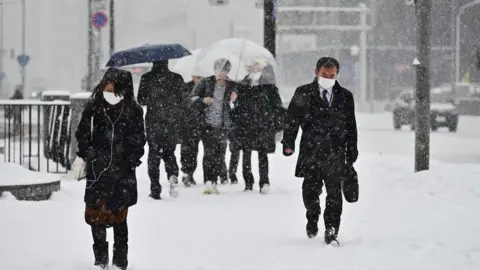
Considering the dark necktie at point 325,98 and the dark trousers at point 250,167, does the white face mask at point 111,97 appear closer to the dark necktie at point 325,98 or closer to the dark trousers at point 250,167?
the dark necktie at point 325,98

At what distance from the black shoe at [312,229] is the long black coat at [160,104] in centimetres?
326

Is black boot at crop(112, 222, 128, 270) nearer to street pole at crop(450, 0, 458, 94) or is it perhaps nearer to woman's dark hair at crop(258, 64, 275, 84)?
woman's dark hair at crop(258, 64, 275, 84)

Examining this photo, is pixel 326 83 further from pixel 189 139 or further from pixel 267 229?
pixel 189 139

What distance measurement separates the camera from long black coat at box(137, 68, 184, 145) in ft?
35.5

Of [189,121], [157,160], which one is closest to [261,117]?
[189,121]

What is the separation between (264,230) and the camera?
877 cm

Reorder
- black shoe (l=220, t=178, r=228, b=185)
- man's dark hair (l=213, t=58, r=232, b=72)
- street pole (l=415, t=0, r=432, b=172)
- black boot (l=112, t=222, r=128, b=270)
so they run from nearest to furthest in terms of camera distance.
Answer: black boot (l=112, t=222, r=128, b=270), man's dark hair (l=213, t=58, r=232, b=72), street pole (l=415, t=0, r=432, b=172), black shoe (l=220, t=178, r=228, b=185)

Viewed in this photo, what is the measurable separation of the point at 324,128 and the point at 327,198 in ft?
2.08

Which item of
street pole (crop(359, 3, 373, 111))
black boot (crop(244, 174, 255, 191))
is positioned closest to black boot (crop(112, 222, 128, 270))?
black boot (crop(244, 174, 255, 191))

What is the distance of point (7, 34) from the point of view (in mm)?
98438

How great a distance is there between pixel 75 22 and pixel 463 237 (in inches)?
3673

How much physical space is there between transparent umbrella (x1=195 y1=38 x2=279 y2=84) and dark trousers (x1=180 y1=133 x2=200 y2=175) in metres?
1.00

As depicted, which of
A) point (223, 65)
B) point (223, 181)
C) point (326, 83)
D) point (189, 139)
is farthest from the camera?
point (223, 181)

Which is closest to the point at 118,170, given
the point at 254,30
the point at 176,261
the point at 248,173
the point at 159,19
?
the point at 176,261
